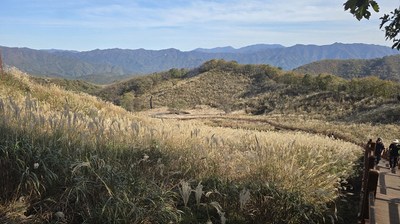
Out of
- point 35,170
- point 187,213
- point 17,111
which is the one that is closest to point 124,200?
point 187,213

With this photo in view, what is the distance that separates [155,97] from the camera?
256 feet

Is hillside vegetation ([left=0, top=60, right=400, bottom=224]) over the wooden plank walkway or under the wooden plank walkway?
over

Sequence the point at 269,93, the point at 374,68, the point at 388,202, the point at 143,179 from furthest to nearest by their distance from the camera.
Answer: the point at 374,68 < the point at 269,93 < the point at 388,202 < the point at 143,179

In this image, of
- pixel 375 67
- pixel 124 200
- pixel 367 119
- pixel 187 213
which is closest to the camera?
pixel 124 200

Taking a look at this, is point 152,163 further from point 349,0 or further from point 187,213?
point 349,0

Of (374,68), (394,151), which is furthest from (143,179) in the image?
(374,68)

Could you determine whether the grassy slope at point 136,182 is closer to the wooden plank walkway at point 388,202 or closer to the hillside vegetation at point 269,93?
the wooden plank walkway at point 388,202

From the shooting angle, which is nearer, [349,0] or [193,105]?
[349,0]

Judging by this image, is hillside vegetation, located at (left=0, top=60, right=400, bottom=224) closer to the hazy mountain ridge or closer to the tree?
the tree

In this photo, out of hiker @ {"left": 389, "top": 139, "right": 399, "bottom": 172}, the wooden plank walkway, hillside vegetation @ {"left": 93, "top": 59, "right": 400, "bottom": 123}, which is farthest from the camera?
hillside vegetation @ {"left": 93, "top": 59, "right": 400, "bottom": 123}

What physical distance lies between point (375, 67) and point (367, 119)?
186375mm

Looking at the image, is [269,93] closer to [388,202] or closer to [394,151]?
[394,151]

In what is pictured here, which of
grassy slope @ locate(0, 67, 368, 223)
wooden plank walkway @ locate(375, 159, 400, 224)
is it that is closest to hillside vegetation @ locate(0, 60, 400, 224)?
grassy slope @ locate(0, 67, 368, 223)

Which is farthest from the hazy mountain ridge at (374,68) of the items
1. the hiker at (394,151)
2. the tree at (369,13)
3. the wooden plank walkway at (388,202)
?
the tree at (369,13)
